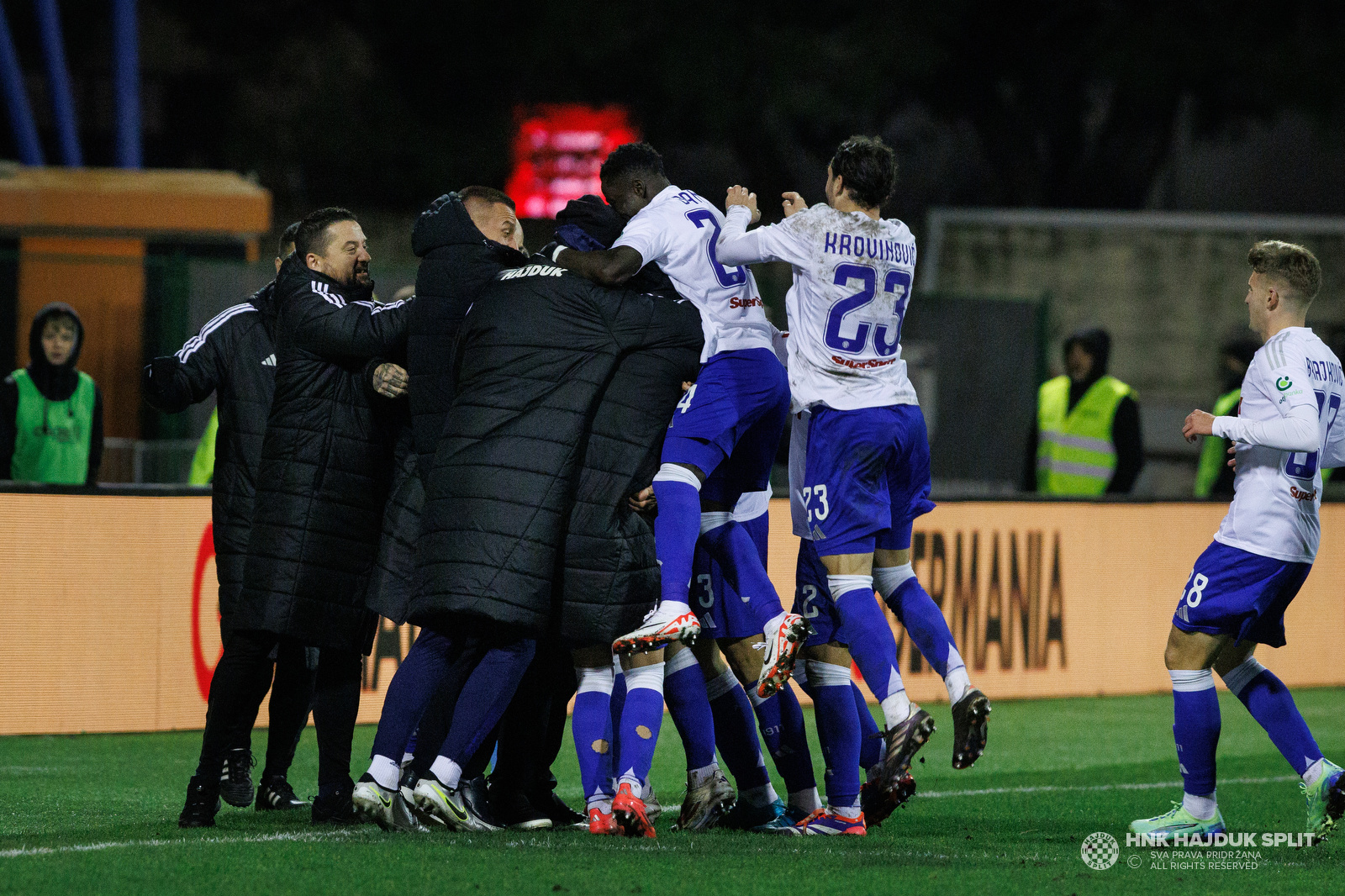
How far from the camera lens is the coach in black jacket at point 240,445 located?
6.82m

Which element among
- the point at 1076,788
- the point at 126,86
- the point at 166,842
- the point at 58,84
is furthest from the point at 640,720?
the point at 58,84

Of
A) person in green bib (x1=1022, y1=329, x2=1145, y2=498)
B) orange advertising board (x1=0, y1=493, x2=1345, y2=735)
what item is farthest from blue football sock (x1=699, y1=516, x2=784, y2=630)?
person in green bib (x1=1022, y1=329, x2=1145, y2=498)

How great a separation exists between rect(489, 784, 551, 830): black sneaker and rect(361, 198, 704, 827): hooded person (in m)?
0.38

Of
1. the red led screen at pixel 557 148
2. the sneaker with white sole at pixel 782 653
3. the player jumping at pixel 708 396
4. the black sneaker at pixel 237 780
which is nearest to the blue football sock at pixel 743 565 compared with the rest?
the player jumping at pixel 708 396

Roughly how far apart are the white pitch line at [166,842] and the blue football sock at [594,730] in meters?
0.81

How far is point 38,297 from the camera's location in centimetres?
1302

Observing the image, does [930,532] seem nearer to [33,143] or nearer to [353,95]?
[33,143]

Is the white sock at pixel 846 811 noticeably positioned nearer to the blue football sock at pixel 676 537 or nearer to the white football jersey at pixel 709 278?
the blue football sock at pixel 676 537

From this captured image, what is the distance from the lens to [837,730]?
21.4 feet

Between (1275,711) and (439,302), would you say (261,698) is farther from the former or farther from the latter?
(1275,711)

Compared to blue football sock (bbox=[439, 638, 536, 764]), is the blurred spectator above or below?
above

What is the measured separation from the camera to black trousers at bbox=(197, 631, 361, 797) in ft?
20.9

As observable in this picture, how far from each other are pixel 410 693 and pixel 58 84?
15209 millimetres

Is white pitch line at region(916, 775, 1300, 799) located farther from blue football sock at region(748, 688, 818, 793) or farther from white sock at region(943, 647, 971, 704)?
white sock at region(943, 647, 971, 704)
